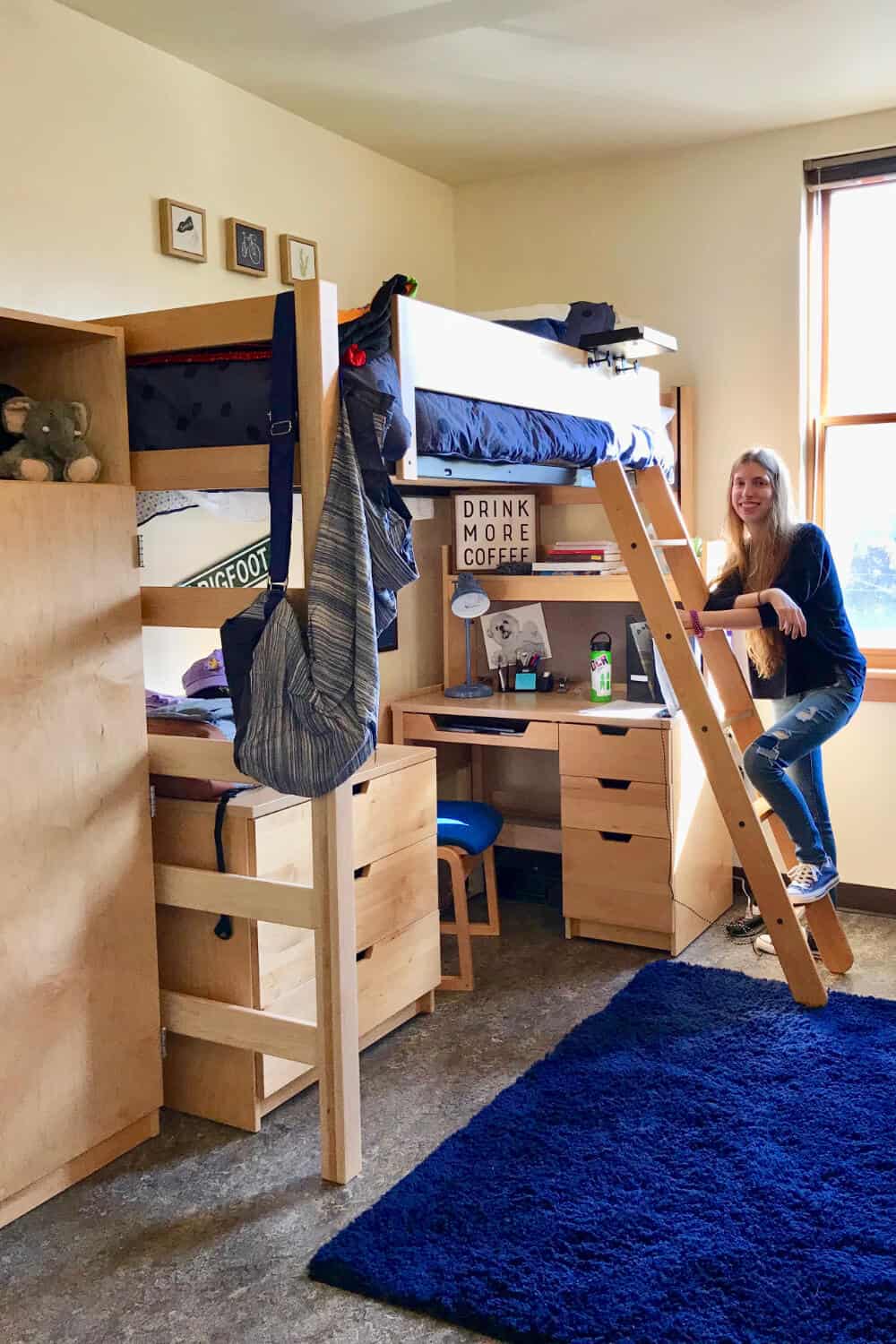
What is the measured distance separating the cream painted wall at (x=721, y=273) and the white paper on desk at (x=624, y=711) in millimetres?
694

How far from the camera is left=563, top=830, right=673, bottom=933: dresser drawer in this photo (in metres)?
3.62

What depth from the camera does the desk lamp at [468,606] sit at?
4090 millimetres

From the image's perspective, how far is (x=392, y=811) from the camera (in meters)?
3.04

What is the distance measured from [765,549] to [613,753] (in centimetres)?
76

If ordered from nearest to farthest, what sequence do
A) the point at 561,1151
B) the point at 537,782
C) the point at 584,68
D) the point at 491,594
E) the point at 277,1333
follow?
the point at 277,1333 → the point at 561,1151 → the point at 584,68 → the point at 491,594 → the point at 537,782

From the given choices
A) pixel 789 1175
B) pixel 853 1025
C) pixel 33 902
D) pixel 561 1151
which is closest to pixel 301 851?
pixel 33 902

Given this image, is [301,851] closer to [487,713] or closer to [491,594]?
[487,713]

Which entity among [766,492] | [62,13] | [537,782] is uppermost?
[62,13]

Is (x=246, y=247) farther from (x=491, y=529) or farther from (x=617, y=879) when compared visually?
(x=617, y=879)

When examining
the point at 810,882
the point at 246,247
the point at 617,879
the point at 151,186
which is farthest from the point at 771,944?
the point at 151,186

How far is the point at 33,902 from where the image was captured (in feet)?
7.50

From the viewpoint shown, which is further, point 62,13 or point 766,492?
point 766,492

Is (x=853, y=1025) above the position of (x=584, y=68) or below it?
below

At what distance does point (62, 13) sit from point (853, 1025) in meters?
3.15
